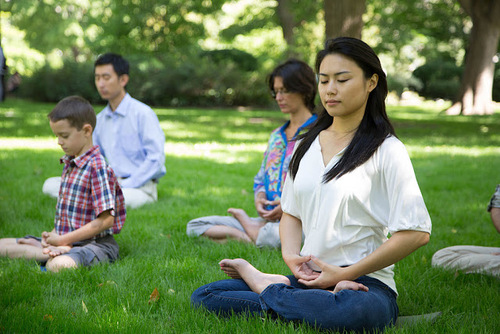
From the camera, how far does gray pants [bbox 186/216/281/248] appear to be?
4.64 meters

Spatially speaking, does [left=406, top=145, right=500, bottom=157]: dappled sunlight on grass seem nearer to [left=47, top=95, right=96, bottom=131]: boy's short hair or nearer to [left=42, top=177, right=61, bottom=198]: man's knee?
[left=42, top=177, right=61, bottom=198]: man's knee

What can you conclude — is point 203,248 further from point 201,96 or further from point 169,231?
point 201,96

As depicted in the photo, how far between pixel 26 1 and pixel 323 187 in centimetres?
2992

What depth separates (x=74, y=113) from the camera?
13.2ft

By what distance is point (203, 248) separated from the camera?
468cm

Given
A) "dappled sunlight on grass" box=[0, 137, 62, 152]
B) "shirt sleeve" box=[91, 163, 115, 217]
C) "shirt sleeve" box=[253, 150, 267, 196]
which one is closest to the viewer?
"shirt sleeve" box=[91, 163, 115, 217]

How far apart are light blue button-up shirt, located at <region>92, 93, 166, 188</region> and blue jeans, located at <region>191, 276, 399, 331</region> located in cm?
359

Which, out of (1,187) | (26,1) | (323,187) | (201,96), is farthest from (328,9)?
(26,1)

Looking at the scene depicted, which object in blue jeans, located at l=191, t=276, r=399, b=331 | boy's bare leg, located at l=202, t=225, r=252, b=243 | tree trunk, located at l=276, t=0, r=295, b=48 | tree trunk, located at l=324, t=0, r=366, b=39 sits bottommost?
boy's bare leg, located at l=202, t=225, r=252, b=243

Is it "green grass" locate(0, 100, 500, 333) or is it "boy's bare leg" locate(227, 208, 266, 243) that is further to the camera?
"boy's bare leg" locate(227, 208, 266, 243)

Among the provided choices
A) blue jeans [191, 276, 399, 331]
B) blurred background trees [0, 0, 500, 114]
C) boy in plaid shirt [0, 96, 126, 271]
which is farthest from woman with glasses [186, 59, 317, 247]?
blurred background trees [0, 0, 500, 114]

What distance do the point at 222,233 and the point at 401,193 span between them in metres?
2.59

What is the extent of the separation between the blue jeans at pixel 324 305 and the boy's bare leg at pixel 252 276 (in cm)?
5

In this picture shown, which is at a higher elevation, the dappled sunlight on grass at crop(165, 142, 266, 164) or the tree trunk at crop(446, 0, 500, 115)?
the tree trunk at crop(446, 0, 500, 115)
